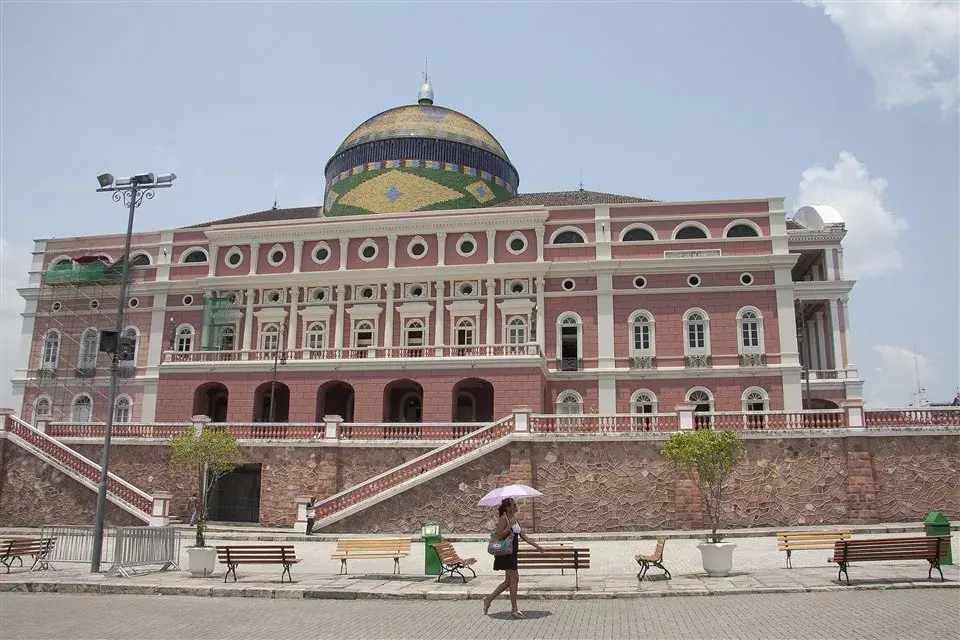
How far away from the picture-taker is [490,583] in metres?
14.8

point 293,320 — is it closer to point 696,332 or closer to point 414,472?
point 414,472

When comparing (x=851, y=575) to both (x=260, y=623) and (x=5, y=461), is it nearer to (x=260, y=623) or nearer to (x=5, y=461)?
(x=260, y=623)

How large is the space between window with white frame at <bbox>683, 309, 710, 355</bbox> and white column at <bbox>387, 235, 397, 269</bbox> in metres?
13.2

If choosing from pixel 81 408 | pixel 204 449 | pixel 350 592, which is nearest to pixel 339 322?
pixel 204 449

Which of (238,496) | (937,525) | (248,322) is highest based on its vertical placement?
(248,322)

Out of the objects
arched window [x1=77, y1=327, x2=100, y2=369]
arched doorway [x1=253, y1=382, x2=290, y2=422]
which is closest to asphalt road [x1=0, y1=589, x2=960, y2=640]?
arched doorway [x1=253, y1=382, x2=290, y2=422]

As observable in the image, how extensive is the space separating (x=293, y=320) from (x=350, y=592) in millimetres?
23006

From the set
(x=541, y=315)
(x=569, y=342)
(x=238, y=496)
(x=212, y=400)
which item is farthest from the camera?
(x=212, y=400)

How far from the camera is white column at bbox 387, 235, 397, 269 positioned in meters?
35.4

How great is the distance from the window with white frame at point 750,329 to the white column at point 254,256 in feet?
72.7

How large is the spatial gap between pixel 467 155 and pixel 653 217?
38.2 feet

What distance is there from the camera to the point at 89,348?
37.7 m

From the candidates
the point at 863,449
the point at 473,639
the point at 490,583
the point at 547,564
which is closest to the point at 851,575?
the point at 547,564

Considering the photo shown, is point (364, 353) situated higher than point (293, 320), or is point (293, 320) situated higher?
point (293, 320)
